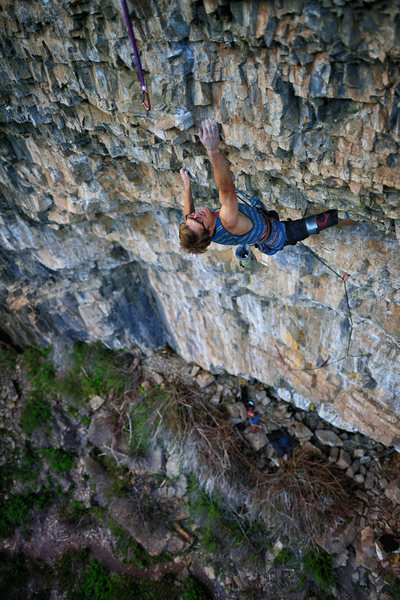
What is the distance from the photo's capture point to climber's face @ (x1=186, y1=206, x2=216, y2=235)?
283cm

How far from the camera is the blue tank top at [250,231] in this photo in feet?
9.72

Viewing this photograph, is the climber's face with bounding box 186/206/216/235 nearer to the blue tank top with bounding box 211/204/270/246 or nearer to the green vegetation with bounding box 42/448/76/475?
the blue tank top with bounding box 211/204/270/246

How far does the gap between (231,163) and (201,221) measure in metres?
0.79

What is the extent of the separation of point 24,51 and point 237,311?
165 inches

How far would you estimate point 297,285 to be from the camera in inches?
178

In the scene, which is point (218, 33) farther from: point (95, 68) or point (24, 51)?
point (24, 51)

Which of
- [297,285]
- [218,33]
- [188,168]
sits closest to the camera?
[218,33]

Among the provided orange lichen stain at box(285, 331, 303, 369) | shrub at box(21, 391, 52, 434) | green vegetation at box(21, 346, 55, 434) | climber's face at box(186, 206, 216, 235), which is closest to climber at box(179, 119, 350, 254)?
climber's face at box(186, 206, 216, 235)

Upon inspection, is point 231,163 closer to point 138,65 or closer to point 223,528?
point 138,65

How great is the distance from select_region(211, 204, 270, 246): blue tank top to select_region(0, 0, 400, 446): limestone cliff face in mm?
363

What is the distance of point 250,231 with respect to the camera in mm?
3061

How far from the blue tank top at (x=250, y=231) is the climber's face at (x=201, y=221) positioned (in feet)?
0.21

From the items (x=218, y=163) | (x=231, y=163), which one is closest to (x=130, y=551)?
(x=231, y=163)

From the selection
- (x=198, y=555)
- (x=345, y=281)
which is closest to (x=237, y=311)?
(x=345, y=281)
